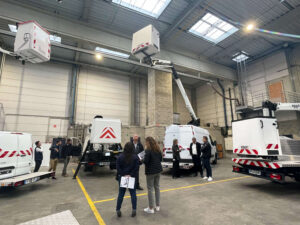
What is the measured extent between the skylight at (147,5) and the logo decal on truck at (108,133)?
7825 mm

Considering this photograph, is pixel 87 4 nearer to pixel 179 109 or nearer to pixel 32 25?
pixel 32 25

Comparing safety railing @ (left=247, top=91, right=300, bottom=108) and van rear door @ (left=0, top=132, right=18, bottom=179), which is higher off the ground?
safety railing @ (left=247, top=91, right=300, bottom=108)

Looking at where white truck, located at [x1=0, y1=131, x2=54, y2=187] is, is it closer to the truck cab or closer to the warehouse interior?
the warehouse interior

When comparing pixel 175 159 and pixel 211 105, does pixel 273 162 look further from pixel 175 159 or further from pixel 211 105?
pixel 211 105

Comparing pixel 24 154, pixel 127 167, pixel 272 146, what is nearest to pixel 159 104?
pixel 272 146

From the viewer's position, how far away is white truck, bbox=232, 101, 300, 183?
438 centimetres

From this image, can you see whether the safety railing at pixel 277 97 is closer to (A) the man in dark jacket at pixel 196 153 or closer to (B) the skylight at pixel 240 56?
(B) the skylight at pixel 240 56

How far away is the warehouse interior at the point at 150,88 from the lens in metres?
3.68

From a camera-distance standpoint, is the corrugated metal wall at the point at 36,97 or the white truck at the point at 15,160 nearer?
the white truck at the point at 15,160

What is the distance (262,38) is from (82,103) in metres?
16.7

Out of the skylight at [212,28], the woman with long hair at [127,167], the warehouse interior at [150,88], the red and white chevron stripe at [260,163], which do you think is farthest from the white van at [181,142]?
the skylight at [212,28]

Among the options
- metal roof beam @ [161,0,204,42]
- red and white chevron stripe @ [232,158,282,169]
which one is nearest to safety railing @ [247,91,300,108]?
metal roof beam @ [161,0,204,42]

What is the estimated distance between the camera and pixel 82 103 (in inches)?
607

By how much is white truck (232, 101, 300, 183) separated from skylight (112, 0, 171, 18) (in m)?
8.68
